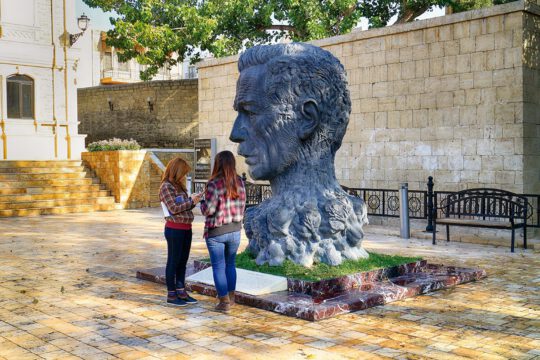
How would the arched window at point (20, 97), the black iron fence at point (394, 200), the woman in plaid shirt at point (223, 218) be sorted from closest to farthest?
the woman in plaid shirt at point (223, 218), the black iron fence at point (394, 200), the arched window at point (20, 97)

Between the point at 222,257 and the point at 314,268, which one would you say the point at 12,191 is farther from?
the point at 222,257

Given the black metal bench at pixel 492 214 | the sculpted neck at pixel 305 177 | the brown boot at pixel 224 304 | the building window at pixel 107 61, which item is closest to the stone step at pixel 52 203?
the black metal bench at pixel 492 214

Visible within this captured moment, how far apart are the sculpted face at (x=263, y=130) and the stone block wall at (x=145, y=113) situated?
62.3ft

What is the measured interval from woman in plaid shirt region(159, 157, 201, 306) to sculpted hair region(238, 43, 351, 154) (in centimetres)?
154

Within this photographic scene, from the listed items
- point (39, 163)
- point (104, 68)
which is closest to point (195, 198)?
point (39, 163)

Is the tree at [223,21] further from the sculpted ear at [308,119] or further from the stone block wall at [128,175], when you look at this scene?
the sculpted ear at [308,119]

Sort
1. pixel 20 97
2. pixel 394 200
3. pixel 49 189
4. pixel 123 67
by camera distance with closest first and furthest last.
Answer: pixel 394 200 < pixel 49 189 < pixel 20 97 < pixel 123 67

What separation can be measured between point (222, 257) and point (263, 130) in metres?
1.79

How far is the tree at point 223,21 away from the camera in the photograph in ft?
71.4

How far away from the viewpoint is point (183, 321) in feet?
18.7

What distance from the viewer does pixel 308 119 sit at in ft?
23.1

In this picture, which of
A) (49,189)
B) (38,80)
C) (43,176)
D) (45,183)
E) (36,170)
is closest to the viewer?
(49,189)

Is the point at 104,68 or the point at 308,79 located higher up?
the point at 104,68

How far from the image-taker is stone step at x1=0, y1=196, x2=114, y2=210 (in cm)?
1667
